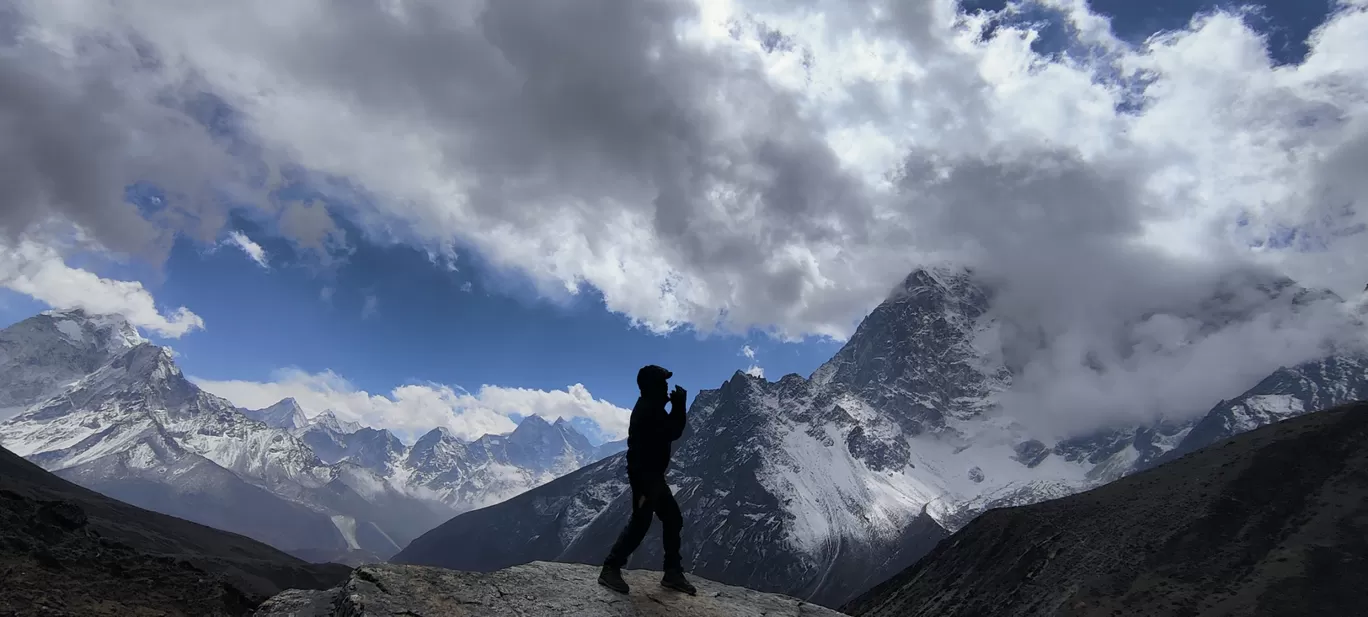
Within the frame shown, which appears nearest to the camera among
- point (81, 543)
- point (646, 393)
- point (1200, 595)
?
point (646, 393)

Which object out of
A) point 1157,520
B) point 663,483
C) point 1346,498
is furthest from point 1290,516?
point 663,483

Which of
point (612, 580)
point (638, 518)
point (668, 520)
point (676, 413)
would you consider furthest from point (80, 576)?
point (676, 413)

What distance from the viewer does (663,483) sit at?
15.0 m

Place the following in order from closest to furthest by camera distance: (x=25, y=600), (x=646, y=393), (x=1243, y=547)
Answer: (x=646, y=393)
(x=25, y=600)
(x=1243, y=547)

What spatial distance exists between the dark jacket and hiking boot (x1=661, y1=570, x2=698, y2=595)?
2037 mm

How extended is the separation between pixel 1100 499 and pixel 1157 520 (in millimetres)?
15269

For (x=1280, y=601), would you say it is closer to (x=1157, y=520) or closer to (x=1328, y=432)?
(x=1157, y=520)

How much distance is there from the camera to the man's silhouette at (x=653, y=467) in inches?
576

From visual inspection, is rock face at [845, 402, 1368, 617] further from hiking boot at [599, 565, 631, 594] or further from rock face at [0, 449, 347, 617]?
hiking boot at [599, 565, 631, 594]

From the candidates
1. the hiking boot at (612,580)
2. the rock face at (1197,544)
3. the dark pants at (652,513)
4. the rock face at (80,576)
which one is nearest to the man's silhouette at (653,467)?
the dark pants at (652,513)

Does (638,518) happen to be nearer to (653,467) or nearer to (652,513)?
(652,513)

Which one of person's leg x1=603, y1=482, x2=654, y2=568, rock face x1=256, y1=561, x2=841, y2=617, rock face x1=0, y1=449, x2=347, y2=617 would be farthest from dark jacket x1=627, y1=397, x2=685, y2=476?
rock face x1=0, y1=449, x2=347, y2=617

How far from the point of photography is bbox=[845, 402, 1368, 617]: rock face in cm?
9350

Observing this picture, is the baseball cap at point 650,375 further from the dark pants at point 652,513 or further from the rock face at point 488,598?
the rock face at point 488,598
